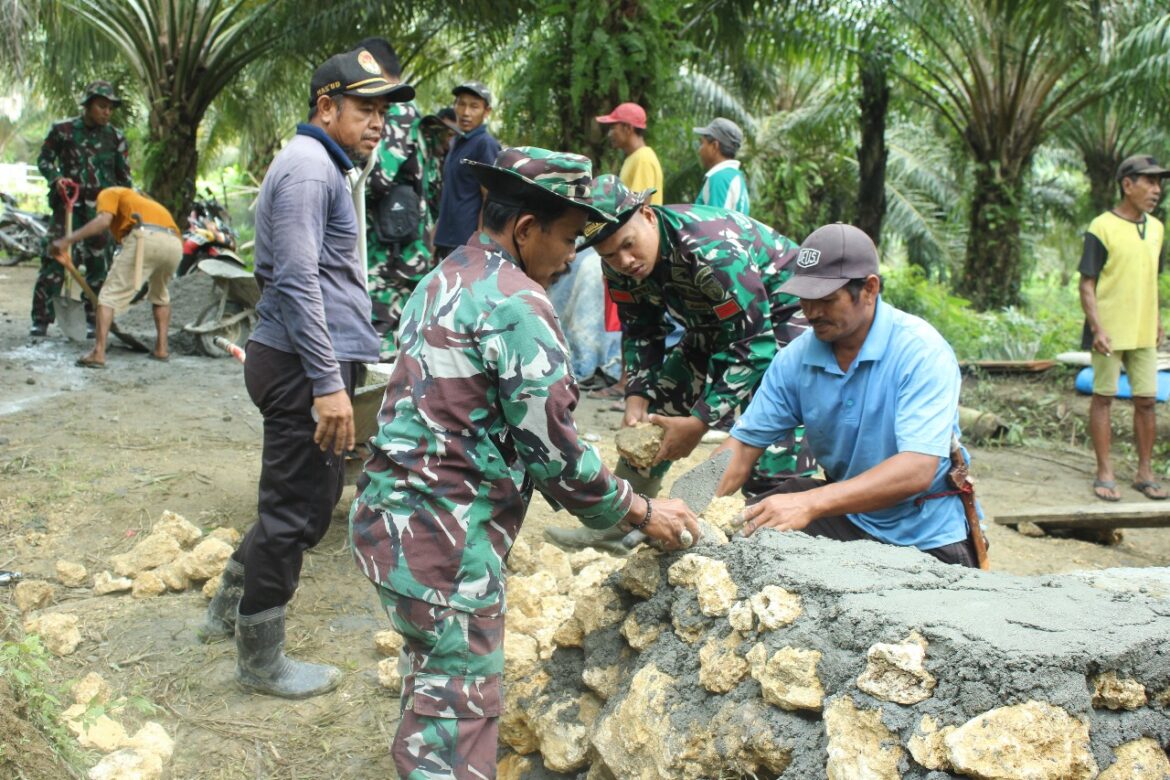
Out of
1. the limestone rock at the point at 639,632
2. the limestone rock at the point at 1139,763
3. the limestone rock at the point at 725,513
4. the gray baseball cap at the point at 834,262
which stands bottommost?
the limestone rock at the point at 639,632

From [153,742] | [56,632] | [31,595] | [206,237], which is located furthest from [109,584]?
[206,237]

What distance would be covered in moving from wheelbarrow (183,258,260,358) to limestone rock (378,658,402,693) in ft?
19.2

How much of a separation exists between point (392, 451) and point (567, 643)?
0.99 meters

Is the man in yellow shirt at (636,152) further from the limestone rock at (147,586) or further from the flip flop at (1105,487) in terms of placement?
the limestone rock at (147,586)

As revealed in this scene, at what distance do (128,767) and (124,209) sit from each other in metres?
6.43

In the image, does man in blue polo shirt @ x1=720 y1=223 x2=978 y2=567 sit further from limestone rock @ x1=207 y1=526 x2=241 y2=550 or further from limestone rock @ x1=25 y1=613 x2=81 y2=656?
limestone rock @ x1=25 y1=613 x2=81 y2=656

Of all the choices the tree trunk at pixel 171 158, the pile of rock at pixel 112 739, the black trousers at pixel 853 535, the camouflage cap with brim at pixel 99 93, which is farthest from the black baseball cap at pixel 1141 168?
the tree trunk at pixel 171 158

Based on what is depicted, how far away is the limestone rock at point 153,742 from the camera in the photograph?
2924mm

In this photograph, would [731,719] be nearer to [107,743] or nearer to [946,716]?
[946,716]

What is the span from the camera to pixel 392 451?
7.29ft

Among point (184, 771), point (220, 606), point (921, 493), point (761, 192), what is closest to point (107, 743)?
point (184, 771)

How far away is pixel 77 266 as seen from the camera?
29.7 ft

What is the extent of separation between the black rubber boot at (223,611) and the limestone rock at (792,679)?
7.02 ft

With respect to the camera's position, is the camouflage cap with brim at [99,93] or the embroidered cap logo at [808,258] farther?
the camouflage cap with brim at [99,93]
